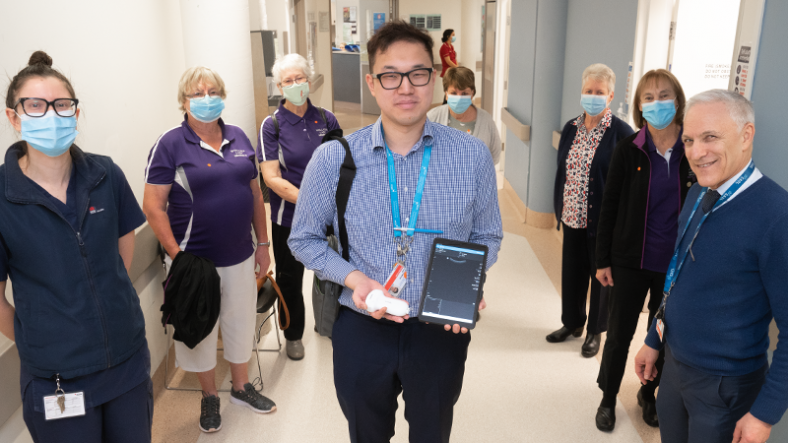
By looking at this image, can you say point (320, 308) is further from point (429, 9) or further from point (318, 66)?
point (429, 9)

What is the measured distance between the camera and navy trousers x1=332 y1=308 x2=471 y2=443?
1825mm

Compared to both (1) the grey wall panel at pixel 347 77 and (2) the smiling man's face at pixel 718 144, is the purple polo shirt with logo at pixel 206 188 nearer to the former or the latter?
(2) the smiling man's face at pixel 718 144

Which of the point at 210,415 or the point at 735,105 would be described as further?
the point at 210,415

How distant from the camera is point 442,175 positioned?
1808 millimetres

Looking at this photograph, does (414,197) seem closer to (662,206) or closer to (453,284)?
(453,284)

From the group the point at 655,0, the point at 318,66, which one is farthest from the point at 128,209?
the point at 318,66

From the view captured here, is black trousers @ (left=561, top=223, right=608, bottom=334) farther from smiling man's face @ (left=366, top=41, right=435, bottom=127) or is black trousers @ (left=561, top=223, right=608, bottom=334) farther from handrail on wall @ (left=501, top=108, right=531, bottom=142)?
handrail on wall @ (left=501, top=108, right=531, bottom=142)

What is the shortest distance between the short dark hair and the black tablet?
57 cm

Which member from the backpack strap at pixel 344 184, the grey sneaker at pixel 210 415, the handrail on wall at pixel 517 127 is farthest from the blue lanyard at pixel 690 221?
the handrail on wall at pixel 517 127

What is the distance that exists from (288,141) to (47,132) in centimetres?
177

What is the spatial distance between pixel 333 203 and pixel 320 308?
330 millimetres

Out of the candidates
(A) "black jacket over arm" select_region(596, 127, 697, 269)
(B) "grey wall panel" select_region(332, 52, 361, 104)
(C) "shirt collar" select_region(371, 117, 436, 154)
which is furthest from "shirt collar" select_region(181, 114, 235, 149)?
(B) "grey wall panel" select_region(332, 52, 361, 104)

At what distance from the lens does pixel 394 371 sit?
6.08 feet

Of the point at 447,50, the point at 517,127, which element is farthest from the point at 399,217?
the point at 447,50
